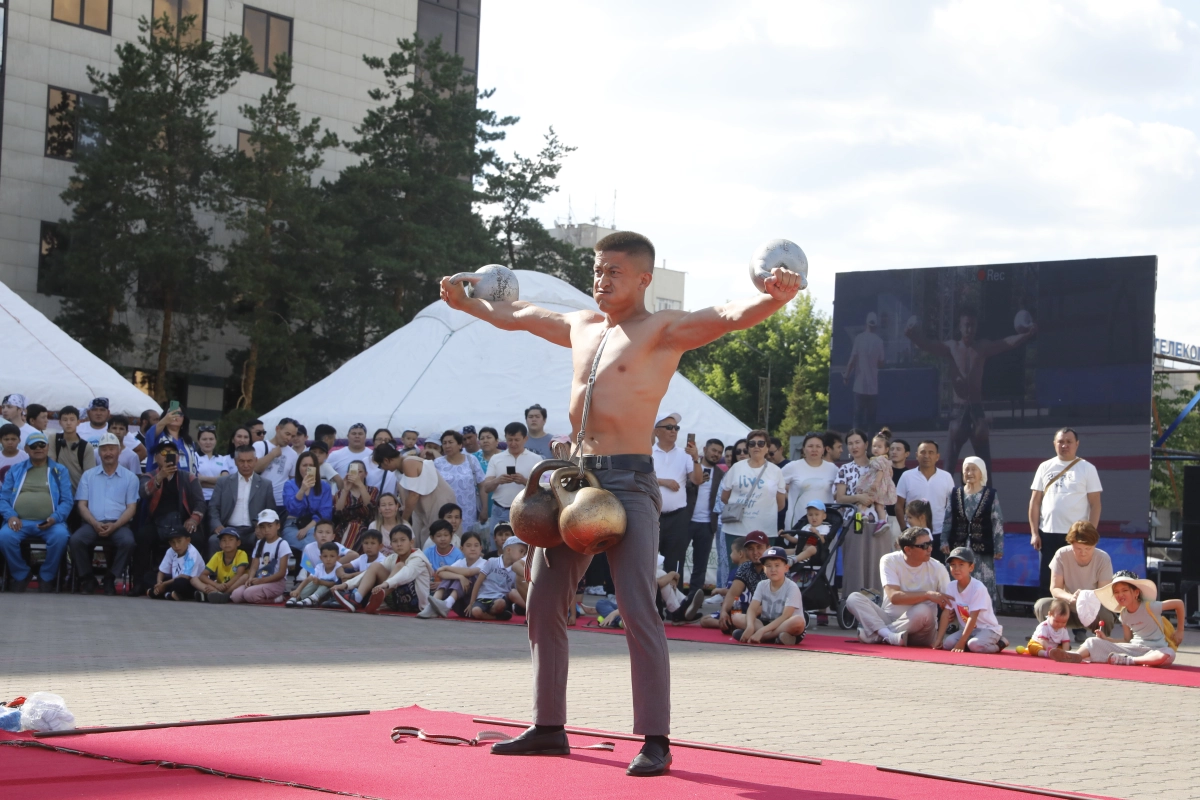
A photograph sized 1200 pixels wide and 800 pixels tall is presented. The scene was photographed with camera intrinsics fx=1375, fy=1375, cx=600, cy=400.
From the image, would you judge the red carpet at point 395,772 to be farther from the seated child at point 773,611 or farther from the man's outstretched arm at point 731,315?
the seated child at point 773,611

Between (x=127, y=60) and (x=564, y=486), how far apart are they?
93.9ft

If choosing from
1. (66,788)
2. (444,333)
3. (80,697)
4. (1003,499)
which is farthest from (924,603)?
(444,333)

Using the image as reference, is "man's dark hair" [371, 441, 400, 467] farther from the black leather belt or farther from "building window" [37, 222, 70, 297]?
"building window" [37, 222, 70, 297]

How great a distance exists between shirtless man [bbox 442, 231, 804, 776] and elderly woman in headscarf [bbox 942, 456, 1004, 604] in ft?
27.2

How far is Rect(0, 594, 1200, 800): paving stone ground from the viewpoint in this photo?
Result: 5602 mm

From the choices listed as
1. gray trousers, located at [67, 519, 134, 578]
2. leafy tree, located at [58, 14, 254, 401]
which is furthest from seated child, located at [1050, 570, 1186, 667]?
leafy tree, located at [58, 14, 254, 401]

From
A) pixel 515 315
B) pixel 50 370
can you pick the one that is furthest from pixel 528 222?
pixel 515 315

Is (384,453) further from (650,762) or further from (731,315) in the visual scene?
(650,762)

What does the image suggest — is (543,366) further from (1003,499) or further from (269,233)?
(269,233)

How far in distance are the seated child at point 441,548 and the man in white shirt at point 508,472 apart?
0.60 m

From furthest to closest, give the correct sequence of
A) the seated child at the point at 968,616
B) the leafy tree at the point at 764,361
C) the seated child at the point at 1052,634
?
the leafy tree at the point at 764,361 < the seated child at the point at 968,616 < the seated child at the point at 1052,634

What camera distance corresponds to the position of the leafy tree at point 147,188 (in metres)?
30.1

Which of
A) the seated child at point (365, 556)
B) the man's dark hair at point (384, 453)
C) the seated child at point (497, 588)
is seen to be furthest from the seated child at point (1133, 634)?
the man's dark hair at point (384, 453)

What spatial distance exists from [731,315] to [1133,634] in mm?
6935
